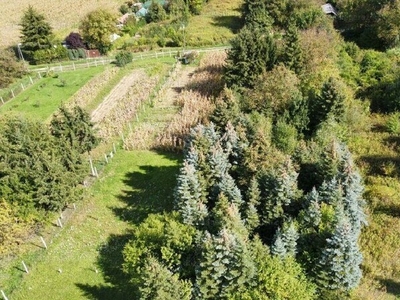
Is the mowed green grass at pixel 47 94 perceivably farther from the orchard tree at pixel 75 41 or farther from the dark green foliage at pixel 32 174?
the dark green foliage at pixel 32 174

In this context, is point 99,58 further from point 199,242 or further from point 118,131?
point 199,242

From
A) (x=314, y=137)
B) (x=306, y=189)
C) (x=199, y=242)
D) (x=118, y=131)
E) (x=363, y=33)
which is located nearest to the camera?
(x=199, y=242)

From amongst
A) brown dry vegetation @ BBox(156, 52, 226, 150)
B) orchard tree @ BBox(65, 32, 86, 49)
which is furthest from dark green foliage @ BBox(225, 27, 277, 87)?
orchard tree @ BBox(65, 32, 86, 49)

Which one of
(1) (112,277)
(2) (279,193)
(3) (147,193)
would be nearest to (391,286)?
(2) (279,193)

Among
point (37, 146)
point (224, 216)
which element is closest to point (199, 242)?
point (224, 216)

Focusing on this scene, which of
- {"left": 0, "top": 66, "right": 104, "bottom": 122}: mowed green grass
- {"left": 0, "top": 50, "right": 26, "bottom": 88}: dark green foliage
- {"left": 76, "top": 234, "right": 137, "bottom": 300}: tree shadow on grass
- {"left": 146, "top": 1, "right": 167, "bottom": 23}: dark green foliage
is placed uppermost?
{"left": 146, "top": 1, "right": 167, "bottom": 23}: dark green foliage

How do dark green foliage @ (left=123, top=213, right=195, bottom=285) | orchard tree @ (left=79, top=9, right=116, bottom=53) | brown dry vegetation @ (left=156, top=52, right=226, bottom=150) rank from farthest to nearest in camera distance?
orchard tree @ (left=79, top=9, right=116, bottom=53) < brown dry vegetation @ (left=156, top=52, right=226, bottom=150) < dark green foliage @ (left=123, top=213, right=195, bottom=285)

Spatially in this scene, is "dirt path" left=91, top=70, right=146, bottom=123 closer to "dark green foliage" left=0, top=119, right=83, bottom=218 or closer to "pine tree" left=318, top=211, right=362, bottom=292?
"dark green foliage" left=0, top=119, right=83, bottom=218
